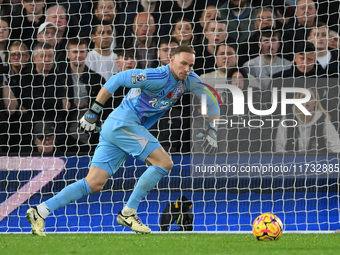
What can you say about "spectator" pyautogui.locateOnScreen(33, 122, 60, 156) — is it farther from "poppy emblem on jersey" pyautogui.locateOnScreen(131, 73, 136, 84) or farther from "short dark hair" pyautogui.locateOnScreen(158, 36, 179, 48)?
"poppy emblem on jersey" pyautogui.locateOnScreen(131, 73, 136, 84)

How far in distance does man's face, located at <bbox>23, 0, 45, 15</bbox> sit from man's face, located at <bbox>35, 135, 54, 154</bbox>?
163 centimetres

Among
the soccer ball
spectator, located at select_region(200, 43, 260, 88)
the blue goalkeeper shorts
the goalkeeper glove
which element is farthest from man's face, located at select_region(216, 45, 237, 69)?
the soccer ball

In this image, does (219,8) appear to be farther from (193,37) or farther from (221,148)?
(221,148)

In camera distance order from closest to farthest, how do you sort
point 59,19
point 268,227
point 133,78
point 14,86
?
point 268,227 < point 133,78 < point 14,86 < point 59,19

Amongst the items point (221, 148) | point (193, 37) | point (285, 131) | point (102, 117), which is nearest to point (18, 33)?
point (102, 117)

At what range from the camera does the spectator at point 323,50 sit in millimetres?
7762

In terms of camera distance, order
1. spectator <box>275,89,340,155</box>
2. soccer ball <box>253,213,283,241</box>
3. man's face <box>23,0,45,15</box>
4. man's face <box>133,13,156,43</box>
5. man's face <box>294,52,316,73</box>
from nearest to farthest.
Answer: soccer ball <box>253,213,283,241</box> → spectator <box>275,89,340,155</box> → man's face <box>294,52,316,73</box> → man's face <box>133,13,156,43</box> → man's face <box>23,0,45,15</box>

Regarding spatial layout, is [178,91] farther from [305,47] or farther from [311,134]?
[305,47]

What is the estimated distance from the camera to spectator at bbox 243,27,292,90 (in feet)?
25.5

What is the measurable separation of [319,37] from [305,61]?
0.40 m

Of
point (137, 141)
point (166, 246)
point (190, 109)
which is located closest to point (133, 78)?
point (137, 141)

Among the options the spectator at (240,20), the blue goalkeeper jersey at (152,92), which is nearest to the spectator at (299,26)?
the spectator at (240,20)

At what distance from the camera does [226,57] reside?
7.76 metres

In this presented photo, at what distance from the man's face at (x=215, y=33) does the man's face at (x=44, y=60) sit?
182cm
